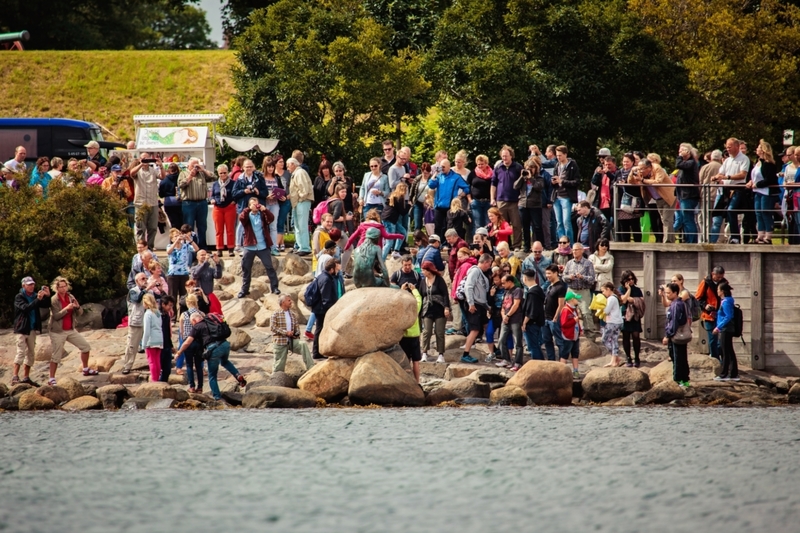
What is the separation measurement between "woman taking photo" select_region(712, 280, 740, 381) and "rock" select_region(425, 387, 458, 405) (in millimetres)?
5395

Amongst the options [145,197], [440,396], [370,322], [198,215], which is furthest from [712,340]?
[145,197]

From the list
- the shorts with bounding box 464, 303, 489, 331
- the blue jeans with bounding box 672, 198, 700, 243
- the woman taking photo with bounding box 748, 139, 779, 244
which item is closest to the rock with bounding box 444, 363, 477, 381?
the shorts with bounding box 464, 303, 489, 331

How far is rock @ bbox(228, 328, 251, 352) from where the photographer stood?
23.5 metres

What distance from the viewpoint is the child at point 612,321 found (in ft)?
72.9

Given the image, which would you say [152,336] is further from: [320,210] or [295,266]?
[295,266]

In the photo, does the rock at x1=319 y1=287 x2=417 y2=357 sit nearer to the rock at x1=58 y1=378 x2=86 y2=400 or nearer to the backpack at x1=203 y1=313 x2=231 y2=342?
the backpack at x1=203 y1=313 x2=231 y2=342

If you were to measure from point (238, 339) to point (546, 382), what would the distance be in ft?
21.2

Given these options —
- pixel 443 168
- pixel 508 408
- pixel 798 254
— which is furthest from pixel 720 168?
pixel 508 408

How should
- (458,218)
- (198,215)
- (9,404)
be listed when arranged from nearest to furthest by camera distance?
(9,404), (458,218), (198,215)

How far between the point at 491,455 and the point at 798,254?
33.7 ft

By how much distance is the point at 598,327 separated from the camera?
24062 mm

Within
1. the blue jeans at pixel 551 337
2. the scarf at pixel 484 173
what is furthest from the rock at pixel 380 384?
the scarf at pixel 484 173

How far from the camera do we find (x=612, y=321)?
73.4 ft

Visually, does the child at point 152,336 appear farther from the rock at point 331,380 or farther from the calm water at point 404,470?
the rock at point 331,380
